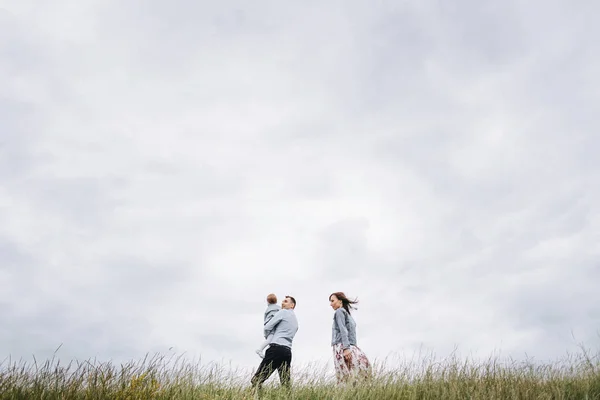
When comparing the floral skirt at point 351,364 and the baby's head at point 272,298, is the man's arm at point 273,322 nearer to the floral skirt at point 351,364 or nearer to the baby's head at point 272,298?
the baby's head at point 272,298

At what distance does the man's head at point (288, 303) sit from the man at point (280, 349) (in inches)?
8.8

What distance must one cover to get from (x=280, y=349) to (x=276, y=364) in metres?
0.26

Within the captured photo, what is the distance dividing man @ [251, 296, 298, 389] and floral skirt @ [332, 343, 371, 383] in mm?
966

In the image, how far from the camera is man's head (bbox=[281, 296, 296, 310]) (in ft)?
34.2

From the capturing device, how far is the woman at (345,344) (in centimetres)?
1039

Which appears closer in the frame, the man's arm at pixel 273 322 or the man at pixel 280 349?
the man at pixel 280 349

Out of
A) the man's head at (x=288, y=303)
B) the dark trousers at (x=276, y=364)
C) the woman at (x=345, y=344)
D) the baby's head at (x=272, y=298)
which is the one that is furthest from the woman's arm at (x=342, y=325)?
the baby's head at (x=272, y=298)

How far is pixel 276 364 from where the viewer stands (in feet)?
32.6

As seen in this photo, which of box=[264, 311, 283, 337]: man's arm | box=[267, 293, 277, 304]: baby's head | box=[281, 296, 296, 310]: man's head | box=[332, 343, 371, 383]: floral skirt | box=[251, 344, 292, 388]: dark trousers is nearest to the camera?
box=[251, 344, 292, 388]: dark trousers

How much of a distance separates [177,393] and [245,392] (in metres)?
1.27

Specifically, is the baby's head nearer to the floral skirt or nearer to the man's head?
the man's head

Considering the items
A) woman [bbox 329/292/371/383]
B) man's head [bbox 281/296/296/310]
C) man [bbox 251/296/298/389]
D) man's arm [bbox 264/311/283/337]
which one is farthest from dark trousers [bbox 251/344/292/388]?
woman [bbox 329/292/371/383]

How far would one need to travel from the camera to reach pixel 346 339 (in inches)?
413

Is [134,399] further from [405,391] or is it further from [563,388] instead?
[563,388]
